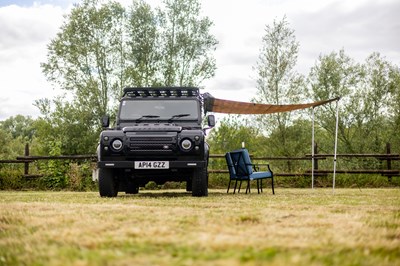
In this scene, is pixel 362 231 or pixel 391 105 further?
pixel 391 105

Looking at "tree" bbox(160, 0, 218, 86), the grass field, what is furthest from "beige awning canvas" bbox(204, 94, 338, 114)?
"tree" bbox(160, 0, 218, 86)

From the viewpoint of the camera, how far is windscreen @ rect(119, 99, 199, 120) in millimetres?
8578

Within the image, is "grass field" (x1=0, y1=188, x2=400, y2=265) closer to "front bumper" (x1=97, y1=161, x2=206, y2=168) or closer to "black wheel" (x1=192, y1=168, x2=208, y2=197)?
"front bumper" (x1=97, y1=161, x2=206, y2=168)

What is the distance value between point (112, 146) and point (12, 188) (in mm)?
7877

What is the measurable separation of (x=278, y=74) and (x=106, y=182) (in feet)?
50.8

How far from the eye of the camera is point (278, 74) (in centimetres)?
2198

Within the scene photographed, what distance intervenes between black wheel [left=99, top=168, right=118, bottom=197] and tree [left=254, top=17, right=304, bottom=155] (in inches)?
563

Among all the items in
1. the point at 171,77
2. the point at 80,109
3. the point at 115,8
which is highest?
the point at 115,8

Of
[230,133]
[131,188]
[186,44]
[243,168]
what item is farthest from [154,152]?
[186,44]

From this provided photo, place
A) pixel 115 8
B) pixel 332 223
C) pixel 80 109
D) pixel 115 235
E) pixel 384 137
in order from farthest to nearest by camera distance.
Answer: pixel 115 8 → pixel 80 109 → pixel 384 137 → pixel 332 223 → pixel 115 235

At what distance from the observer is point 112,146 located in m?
7.62

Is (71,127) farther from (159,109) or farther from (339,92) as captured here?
(159,109)

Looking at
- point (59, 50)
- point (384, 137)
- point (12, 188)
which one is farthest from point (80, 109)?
point (384, 137)

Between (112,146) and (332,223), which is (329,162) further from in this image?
(332,223)
